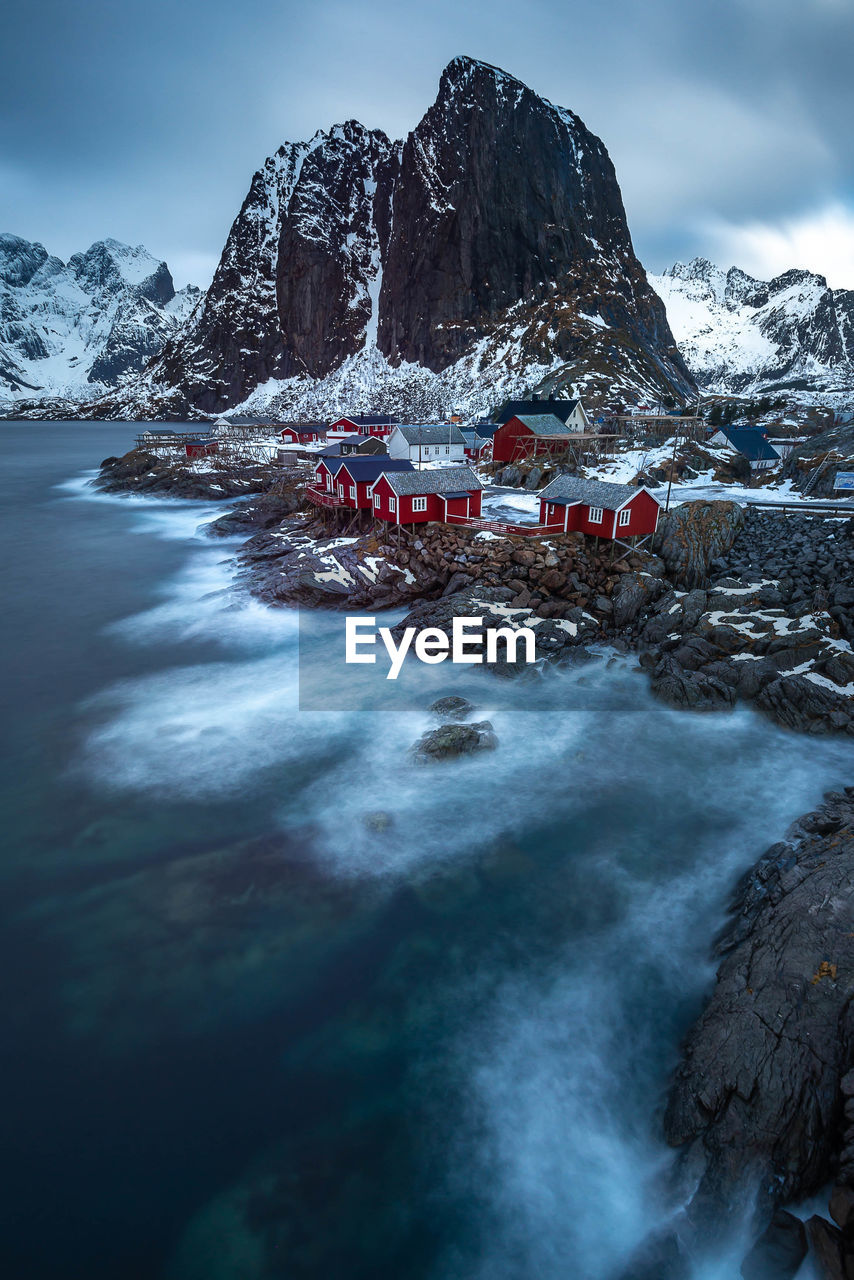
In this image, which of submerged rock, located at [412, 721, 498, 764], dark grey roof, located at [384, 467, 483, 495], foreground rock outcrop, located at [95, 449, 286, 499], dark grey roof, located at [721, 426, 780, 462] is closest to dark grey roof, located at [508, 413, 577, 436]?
dark grey roof, located at [721, 426, 780, 462]

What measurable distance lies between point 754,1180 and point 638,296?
587 ft

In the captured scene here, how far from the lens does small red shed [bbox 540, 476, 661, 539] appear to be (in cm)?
3419

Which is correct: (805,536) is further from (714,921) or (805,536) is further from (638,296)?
(638,296)

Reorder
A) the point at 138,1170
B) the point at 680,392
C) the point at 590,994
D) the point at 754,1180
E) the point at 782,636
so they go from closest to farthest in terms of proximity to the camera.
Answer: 1. the point at 754,1180
2. the point at 138,1170
3. the point at 590,994
4. the point at 782,636
5. the point at 680,392

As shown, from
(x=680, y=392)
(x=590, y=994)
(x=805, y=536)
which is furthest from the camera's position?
(x=680, y=392)

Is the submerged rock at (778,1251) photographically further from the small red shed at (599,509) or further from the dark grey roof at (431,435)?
the dark grey roof at (431,435)

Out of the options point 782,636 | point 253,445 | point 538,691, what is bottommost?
point 538,691

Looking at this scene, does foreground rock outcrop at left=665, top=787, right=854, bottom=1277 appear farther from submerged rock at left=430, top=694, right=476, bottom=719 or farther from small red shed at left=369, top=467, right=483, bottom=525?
small red shed at left=369, top=467, right=483, bottom=525

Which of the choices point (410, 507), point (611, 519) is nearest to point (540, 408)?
point (410, 507)

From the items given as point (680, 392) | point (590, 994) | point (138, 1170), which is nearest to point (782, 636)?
point (590, 994)

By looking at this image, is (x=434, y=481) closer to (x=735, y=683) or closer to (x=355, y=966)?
(x=735, y=683)

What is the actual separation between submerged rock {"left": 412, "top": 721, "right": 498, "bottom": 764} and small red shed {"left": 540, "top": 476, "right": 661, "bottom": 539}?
59.0 feet

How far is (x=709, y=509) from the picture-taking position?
1411 inches

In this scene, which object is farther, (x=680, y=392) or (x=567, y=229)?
(x=567, y=229)
